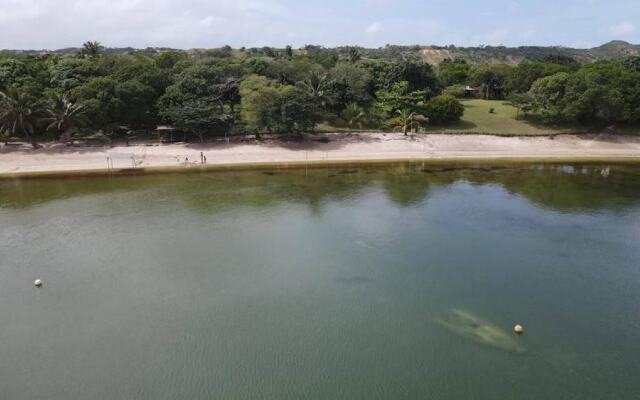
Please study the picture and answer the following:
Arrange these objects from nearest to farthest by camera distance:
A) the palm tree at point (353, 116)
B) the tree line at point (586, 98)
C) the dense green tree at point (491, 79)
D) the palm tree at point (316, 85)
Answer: the tree line at point (586, 98) → the palm tree at point (316, 85) → the palm tree at point (353, 116) → the dense green tree at point (491, 79)

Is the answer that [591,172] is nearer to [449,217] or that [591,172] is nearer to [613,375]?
[449,217]

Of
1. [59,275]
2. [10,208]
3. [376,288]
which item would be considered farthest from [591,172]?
[10,208]

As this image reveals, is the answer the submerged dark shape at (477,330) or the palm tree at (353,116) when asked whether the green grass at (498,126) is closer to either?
the palm tree at (353,116)

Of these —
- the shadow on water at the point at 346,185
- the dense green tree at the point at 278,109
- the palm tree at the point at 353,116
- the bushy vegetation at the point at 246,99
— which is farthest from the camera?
the palm tree at the point at 353,116

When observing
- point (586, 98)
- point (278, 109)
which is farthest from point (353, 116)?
point (586, 98)

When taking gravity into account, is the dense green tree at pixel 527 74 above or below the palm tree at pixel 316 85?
above

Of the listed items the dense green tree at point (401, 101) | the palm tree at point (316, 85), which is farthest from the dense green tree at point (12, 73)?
the dense green tree at point (401, 101)

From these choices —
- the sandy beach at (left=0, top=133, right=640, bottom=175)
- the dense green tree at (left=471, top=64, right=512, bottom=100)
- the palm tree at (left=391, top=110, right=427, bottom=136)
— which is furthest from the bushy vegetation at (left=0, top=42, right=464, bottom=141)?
the dense green tree at (left=471, top=64, right=512, bottom=100)
